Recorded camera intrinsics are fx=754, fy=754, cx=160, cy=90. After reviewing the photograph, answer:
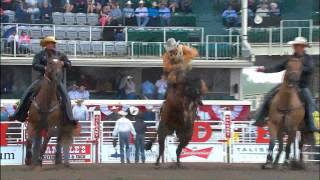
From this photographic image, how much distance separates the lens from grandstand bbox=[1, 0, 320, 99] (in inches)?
1057

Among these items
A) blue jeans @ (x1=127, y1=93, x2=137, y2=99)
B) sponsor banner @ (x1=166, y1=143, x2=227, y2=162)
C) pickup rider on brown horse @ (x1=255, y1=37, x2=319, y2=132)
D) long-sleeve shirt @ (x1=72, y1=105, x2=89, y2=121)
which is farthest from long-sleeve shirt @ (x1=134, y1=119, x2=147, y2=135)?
pickup rider on brown horse @ (x1=255, y1=37, x2=319, y2=132)

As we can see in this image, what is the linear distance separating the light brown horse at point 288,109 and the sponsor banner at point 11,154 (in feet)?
26.6

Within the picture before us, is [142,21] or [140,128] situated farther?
[142,21]

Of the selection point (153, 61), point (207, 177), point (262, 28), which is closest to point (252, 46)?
point (262, 28)

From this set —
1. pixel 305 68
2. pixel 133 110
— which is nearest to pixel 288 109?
pixel 305 68

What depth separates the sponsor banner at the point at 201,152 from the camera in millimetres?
20750

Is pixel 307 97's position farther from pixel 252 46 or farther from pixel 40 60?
pixel 252 46

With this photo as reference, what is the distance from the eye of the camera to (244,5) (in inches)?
1067

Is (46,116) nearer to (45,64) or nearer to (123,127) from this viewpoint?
(45,64)

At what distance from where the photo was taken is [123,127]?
67.8 ft

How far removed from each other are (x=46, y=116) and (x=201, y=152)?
8.52 m

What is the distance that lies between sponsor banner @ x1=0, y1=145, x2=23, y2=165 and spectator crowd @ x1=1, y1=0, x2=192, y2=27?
8563mm

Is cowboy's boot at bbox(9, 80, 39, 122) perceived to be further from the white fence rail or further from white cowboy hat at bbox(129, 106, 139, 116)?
white cowboy hat at bbox(129, 106, 139, 116)

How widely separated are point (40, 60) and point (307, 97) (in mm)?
4851
